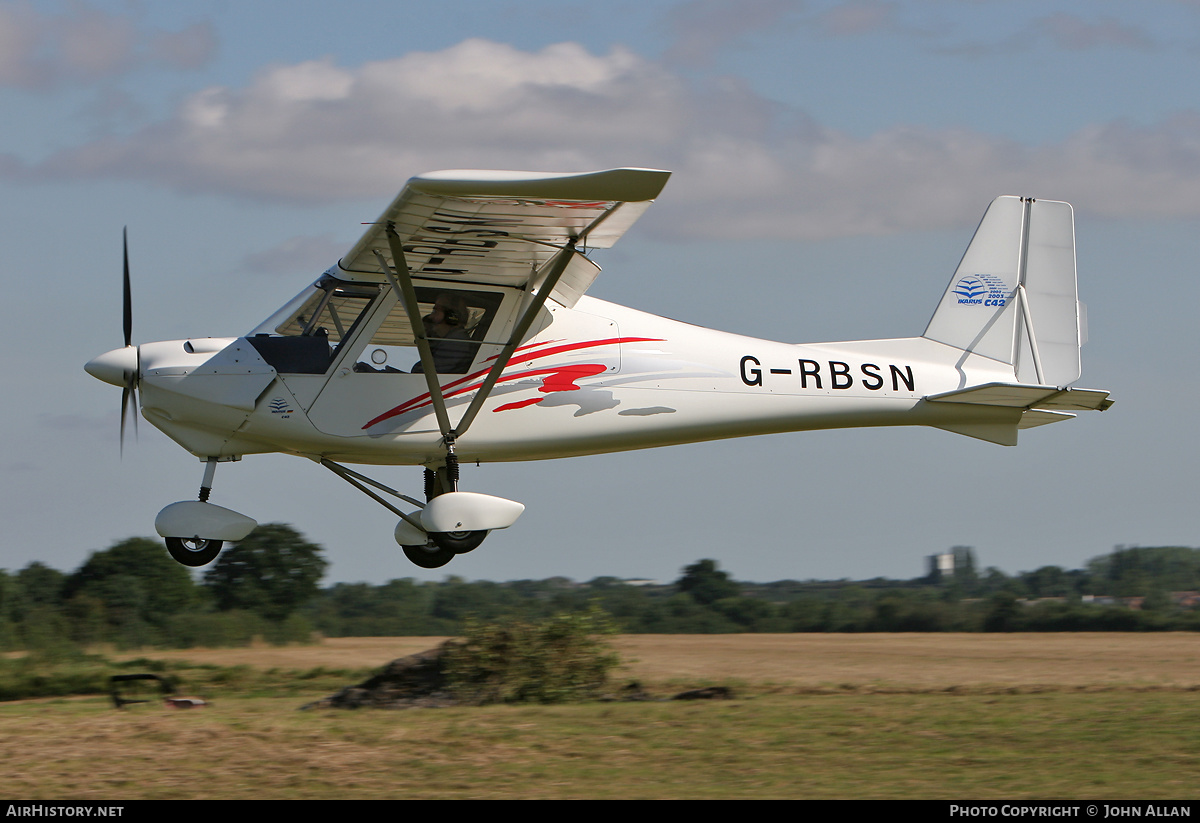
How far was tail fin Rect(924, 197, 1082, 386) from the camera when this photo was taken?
46.9ft

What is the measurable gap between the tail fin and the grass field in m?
3.61

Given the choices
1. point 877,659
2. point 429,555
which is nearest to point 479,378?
point 429,555

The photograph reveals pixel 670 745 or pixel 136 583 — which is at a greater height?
pixel 136 583

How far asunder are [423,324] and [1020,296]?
6.99 meters

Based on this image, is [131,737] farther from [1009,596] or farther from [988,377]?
[1009,596]

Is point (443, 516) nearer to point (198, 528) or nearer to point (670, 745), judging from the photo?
point (198, 528)

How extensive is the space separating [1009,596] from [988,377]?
1457cm

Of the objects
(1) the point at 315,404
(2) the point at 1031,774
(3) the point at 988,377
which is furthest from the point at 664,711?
(3) the point at 988,377

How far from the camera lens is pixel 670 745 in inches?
371

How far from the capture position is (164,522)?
11.7 metres

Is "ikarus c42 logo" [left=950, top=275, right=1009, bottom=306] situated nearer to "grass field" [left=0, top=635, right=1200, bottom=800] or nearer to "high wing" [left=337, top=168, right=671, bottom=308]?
"grass field" [left=0, top=635, right=1200, bottom=800]

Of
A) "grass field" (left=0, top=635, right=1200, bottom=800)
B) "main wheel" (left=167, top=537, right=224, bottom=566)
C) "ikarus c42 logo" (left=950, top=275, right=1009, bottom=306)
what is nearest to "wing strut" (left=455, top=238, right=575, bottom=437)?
"main wheel" (left=167, top=537, right=224, bottom=566)

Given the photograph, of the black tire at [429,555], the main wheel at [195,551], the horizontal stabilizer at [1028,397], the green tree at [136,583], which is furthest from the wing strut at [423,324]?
the green tree at [136,583]
